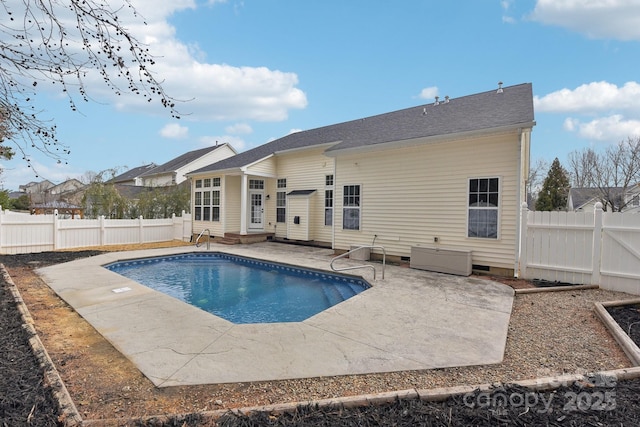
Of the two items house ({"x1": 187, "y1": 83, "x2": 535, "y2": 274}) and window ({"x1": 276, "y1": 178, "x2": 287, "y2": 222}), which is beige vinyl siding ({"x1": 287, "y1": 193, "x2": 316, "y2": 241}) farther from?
window ({"x1": 276, "y1": 178, "x2": 287, "y2": 222})

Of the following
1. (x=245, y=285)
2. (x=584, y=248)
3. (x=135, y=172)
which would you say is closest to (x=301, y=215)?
(x=245, y=285)

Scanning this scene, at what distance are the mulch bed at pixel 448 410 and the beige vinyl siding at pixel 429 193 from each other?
5.27 meters

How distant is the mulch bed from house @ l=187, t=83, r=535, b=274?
5384mm

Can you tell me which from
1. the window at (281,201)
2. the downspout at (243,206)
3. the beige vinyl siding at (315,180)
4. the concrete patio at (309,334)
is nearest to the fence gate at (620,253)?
the concrete patio at (309,334)

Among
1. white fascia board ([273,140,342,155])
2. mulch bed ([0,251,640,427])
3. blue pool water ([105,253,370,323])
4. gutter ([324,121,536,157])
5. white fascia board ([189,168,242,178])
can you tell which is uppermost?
white fascia board ([273,140,342,155])

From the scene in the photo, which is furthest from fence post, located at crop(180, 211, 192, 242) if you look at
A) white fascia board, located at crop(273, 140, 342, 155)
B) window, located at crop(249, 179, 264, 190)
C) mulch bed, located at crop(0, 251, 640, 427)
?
mulch bed, located at crop(0, 251, 640, 427)

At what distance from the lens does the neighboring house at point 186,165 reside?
26.3 metres

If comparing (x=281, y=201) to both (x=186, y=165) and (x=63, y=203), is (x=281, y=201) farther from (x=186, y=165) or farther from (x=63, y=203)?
(x=63, y=203)

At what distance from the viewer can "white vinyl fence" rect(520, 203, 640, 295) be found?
5816 mm

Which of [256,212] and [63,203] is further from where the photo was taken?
[63,203]

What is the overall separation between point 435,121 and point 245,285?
762 centimetres

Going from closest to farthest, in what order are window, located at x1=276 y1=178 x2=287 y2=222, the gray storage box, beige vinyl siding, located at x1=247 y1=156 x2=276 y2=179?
the gray storage box
beige vinyl siding, located at x1=247 y1=156 x2=276 y2=179
window, located at x1=276 y1=178 x2=287 y2=222

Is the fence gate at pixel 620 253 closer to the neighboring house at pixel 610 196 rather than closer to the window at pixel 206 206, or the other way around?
the window at pixel 206 206

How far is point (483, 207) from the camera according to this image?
7.89 meters
